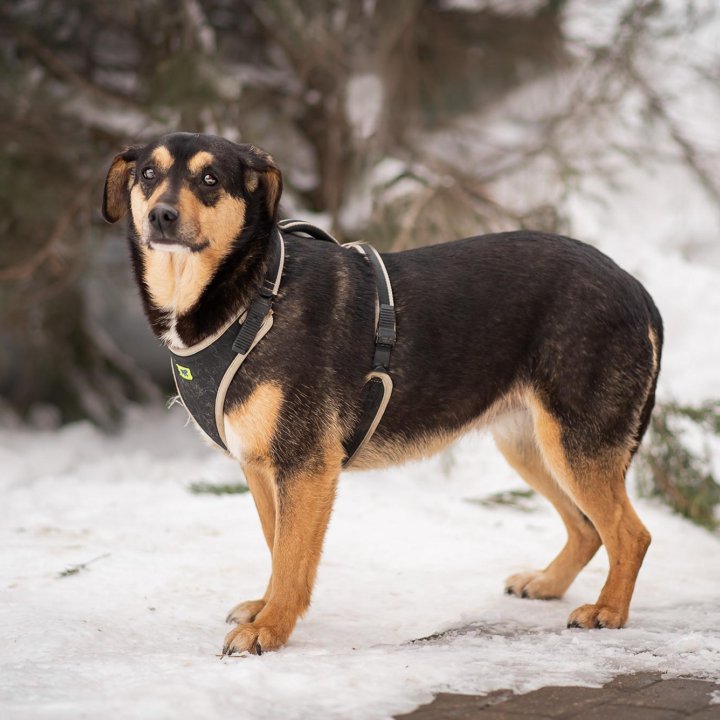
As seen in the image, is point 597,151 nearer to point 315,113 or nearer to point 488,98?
point 488,98

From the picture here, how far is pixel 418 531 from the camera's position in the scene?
17.5ft

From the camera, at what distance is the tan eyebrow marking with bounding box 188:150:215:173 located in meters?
3.51

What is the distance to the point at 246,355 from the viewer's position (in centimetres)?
358

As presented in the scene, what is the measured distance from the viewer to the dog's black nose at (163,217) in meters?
3.38

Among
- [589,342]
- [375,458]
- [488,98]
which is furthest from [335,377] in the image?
[488,98]

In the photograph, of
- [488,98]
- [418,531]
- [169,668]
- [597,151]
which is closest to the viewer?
[169,668]

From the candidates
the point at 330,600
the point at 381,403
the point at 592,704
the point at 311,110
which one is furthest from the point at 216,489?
the point at 311,110

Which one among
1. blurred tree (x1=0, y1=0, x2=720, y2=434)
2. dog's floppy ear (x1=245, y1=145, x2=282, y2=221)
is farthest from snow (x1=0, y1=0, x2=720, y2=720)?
dog's floppy ear (x1=245, y1=145, x2=282, y2=221)

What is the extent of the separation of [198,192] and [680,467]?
11.8ft

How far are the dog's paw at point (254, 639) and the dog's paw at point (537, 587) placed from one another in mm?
1206

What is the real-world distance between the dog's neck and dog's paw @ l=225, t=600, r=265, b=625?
107 cm

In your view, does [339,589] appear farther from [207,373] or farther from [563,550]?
[207,373]

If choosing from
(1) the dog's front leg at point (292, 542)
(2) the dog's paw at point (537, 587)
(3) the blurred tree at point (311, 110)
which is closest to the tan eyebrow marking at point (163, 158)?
(1) the dog's front leg at point (292, 542)

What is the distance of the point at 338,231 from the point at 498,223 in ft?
4.23
